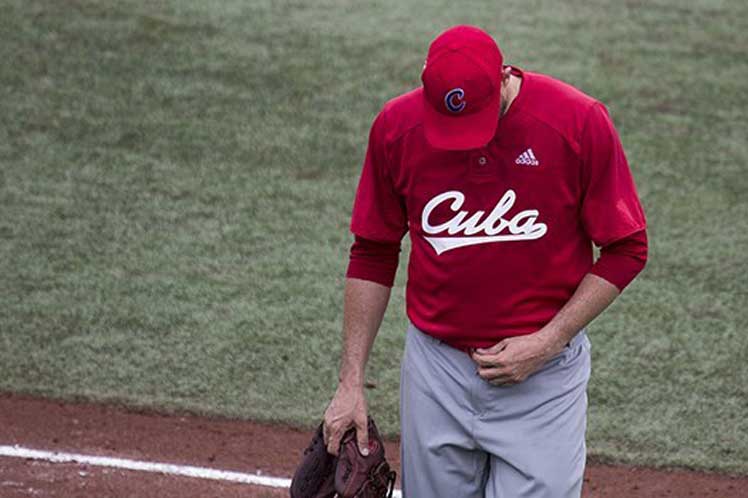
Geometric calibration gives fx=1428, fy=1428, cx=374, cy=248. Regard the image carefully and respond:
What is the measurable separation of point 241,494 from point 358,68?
6.06 m

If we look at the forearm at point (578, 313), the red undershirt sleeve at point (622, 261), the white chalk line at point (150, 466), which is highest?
the red undershirt sleeve at point (622, 261)

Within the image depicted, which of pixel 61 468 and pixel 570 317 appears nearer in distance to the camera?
pixel 570 317

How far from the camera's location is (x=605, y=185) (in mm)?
3830

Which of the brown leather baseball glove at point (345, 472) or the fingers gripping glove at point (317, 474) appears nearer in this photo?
the brown leather baseball glove at point (345, 472)

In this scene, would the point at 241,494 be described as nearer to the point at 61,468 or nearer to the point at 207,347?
the point at 61,468

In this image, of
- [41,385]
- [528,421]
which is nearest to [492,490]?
[528,421]

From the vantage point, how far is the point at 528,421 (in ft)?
13.0

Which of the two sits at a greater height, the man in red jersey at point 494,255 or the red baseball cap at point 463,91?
the red baseball cap at point 463,91

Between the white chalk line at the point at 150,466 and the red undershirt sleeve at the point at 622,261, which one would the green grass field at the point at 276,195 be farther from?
the red undershirt sleeve at the point at 622,261

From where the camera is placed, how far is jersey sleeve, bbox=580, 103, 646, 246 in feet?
12.5

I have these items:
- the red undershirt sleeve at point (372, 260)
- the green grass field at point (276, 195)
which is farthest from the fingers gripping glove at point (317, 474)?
the green grass field at point (276, 195)

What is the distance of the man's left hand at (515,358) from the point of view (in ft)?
12.6

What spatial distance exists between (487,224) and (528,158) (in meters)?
0.21

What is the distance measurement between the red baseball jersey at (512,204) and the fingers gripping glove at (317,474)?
1.66ft
